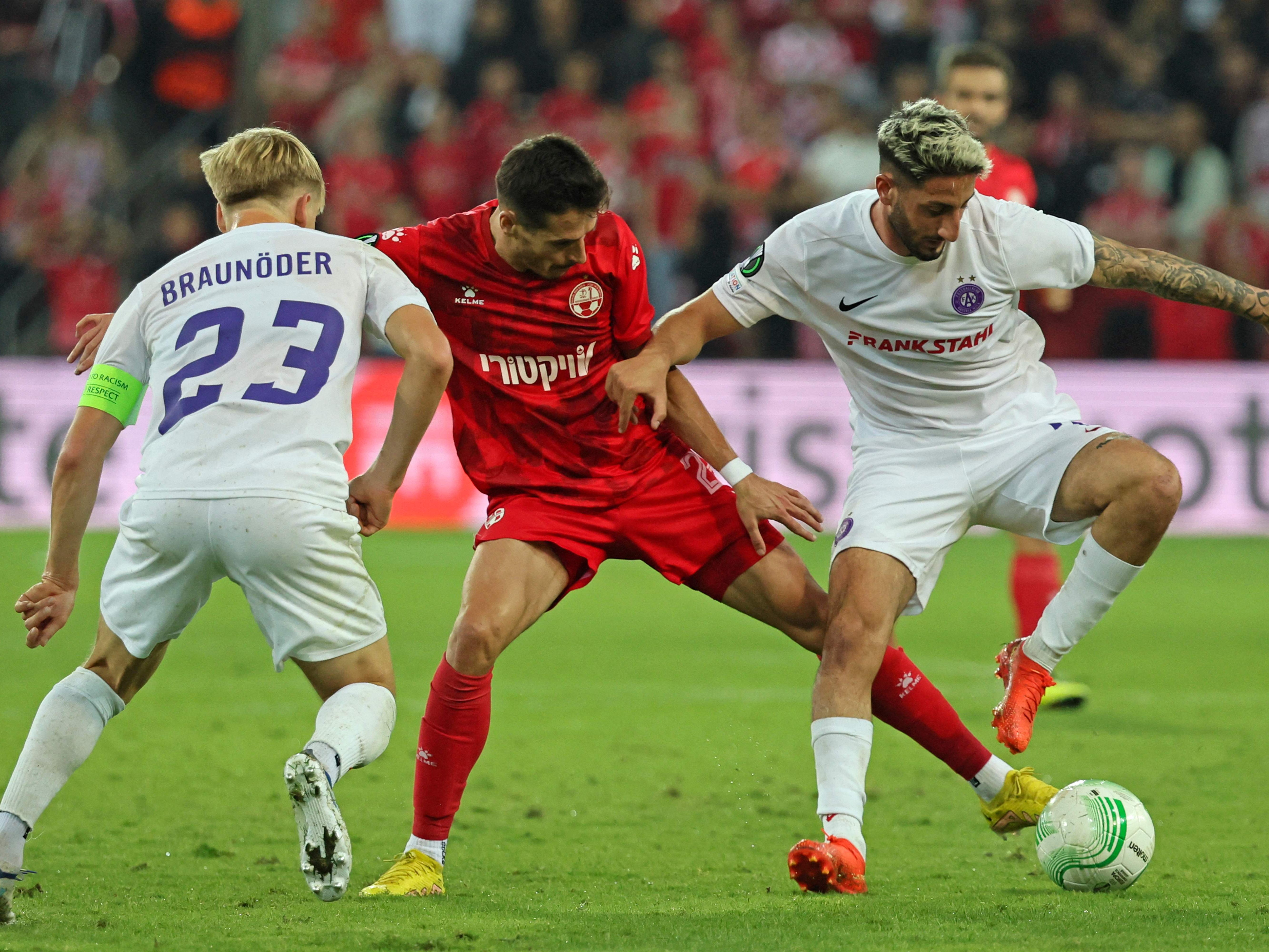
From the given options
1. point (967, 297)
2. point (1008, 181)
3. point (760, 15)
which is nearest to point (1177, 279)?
point (967, 297)

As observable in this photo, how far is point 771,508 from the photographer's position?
184 inches

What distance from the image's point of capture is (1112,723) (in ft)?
22.7

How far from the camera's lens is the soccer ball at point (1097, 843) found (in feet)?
13.7

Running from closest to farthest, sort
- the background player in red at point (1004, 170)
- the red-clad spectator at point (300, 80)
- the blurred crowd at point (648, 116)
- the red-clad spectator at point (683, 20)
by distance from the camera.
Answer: the background player in red at point (1004, 170)
the blurred crowd at point (648, 116)
the red-clad spectator at point (300, 80)
the red-clad spectator at point (683, 20)

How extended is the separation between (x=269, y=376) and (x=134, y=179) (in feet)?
42.9

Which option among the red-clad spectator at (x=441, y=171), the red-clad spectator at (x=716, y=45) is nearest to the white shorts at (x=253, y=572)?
the red-clad spectator at (x=441, y=171)

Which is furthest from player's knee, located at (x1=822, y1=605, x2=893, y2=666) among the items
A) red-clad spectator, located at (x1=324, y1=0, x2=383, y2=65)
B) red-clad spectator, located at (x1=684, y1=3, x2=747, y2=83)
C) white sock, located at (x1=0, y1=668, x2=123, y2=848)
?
red-clad spectator, located at (x1=324, y1=0, x2=383, y2=65)

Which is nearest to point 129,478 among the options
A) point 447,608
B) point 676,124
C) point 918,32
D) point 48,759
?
point 447,608

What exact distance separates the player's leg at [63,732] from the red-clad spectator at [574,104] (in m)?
11.4

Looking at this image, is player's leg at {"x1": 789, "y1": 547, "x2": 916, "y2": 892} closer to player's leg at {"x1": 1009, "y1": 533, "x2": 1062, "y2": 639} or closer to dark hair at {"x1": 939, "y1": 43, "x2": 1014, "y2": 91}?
player's leg at {"x1": 1009, "y1": 533, "x2": 1062, "y2": 639}

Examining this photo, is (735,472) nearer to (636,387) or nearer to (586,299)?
(636,387)

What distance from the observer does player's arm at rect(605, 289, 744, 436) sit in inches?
183

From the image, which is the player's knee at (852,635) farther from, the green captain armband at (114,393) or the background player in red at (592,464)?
the green captain armband at (114,393)

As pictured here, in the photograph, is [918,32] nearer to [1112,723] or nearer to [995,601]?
[995,601]
